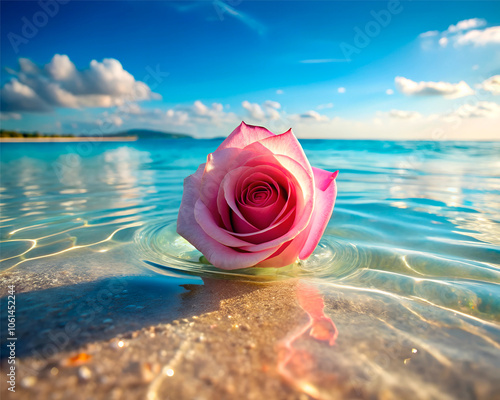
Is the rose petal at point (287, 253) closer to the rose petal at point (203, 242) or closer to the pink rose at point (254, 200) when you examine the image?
the pink rose at point (254, 200)

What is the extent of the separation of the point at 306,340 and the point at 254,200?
572 millimetres

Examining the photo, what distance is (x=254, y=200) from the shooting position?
1287mm

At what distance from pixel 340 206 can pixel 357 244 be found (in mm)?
1433

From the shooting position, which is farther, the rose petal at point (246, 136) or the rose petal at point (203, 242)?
the rose petal at point (246, 136)

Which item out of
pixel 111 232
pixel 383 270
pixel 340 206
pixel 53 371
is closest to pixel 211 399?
pixel 53 371

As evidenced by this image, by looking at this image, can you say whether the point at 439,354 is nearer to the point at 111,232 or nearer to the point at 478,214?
the point at 111,232

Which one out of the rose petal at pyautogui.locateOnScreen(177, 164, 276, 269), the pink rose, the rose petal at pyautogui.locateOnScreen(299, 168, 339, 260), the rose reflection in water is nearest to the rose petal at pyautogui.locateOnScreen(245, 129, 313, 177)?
the pink rose

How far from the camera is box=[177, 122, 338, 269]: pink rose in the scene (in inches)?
48.6

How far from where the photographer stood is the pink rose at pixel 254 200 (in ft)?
4.05

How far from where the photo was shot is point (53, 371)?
779mm
